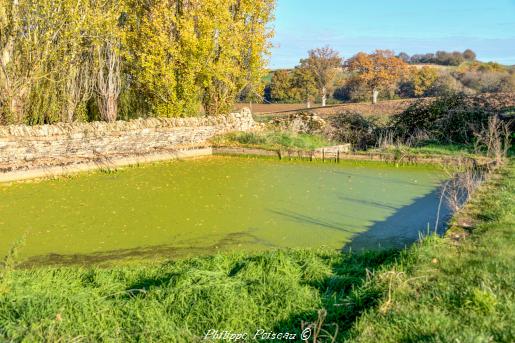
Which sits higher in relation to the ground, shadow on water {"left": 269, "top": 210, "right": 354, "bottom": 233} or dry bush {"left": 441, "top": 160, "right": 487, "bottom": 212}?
dry bush {"left": 441, "top": 160, "right": 487, "bottom": 212}

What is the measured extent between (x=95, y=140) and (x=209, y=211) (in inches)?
208

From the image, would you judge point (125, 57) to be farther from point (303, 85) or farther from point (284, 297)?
point (303, 85)

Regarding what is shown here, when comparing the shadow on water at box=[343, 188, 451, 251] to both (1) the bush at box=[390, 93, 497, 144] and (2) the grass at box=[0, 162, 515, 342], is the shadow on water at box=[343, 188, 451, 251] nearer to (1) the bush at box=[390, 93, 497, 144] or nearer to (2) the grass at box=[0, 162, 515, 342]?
(2) the grass at box=[0, 162, 515, 342]

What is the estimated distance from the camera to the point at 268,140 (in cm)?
1441

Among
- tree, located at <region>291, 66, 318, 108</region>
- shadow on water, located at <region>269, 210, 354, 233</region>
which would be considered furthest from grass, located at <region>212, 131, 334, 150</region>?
tree, located at <region>291, 66, 318, 108</region>

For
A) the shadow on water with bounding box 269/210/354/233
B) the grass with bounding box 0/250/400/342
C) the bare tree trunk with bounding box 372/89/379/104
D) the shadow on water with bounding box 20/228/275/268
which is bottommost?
the shadow on water with bounding box 20/228/275/268

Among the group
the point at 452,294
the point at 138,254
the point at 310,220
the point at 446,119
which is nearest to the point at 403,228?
the point at 310,220

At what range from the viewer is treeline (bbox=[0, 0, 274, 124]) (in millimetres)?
11172

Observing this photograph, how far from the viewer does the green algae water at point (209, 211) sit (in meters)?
5.96

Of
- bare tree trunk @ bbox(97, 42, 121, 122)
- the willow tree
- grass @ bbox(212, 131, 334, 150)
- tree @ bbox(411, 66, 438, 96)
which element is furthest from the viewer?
tree @ bbox(411, 66, 438, 96)

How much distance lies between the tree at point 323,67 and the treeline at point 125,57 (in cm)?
2640

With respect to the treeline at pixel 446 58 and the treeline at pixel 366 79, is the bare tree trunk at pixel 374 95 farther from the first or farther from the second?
the treeline at pixel 446 58

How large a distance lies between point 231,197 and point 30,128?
4.74 meters

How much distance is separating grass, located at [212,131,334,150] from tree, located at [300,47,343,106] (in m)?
28.9
